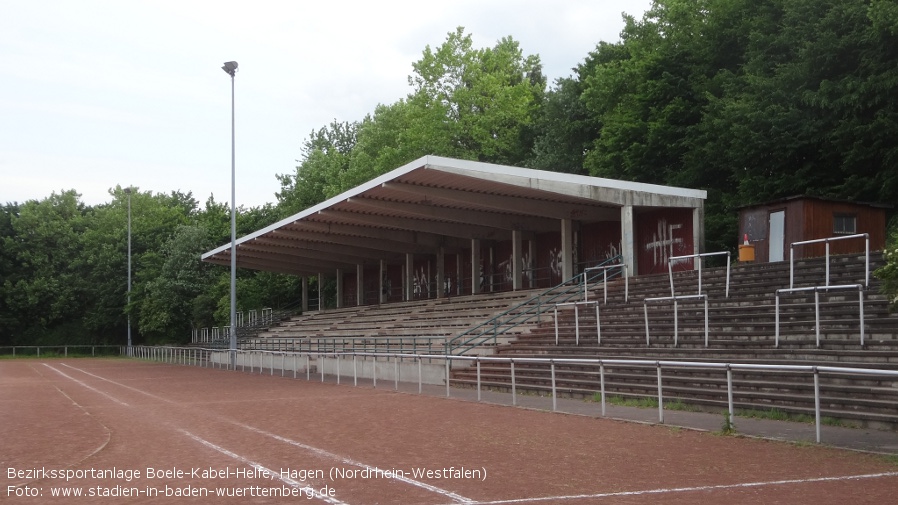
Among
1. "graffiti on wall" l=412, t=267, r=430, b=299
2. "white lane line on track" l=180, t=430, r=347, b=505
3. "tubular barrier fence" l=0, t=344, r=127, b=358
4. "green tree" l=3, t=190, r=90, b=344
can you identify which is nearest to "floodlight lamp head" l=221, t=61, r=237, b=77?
"graffiti on wall" l=412, t=267, r=430, b=299

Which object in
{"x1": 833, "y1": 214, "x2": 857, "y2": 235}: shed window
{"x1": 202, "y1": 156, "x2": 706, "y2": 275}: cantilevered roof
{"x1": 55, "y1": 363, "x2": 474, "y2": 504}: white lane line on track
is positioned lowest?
{"x1": 55, "y1": 363, "x2": 474, "y2": 504}: white lane line on track

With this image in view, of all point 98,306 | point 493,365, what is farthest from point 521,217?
point 98,306

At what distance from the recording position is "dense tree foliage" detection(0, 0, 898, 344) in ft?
101

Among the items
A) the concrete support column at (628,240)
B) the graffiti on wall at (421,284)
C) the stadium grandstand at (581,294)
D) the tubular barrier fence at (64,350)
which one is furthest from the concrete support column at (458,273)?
the tubular barrier fence at (64,350)

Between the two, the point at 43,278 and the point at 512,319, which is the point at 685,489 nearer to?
the point at 512,319

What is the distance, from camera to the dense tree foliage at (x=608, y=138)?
30.7 meters

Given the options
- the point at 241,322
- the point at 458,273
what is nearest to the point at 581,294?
the point at 458,273

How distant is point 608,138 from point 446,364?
24.7 metres

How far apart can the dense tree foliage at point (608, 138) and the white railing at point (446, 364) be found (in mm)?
1765

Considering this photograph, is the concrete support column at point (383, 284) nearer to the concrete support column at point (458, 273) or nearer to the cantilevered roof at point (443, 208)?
the cantilevered roof at point (443, 208)

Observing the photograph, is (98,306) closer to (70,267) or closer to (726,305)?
(70,267)

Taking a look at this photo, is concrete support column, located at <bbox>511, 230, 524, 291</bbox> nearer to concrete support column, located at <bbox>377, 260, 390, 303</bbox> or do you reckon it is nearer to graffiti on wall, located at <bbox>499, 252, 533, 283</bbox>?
graffiti on wall, located at <bbox>499, 252, 533, 283</bbox>

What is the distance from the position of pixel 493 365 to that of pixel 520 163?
33053 millimetres

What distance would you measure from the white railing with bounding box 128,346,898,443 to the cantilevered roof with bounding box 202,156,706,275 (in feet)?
18.8
